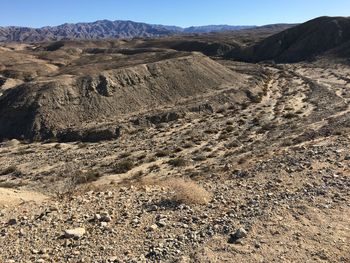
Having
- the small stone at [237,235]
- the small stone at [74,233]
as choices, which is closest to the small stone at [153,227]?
the small stone at [74,233]

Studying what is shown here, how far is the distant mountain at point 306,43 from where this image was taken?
100438 mm

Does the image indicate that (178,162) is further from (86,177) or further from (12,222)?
(12,222)

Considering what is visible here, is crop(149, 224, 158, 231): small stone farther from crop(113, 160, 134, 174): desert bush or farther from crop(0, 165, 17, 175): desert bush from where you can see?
crop(0, 165, 17, 175): desert bush

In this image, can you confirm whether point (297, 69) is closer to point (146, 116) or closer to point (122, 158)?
point (146, 116)

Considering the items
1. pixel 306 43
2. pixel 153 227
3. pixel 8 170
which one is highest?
pixel 153 227

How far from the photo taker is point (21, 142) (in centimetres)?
4216

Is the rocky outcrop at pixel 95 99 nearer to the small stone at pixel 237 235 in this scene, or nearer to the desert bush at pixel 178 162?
the desert bush at pixel 178 162

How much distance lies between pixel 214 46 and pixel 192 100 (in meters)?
80.4

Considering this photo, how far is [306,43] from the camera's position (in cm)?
10706

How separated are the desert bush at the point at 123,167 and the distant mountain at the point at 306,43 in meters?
69.9

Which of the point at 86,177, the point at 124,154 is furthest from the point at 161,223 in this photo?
the point at 124,154

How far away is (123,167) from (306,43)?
8619 cm

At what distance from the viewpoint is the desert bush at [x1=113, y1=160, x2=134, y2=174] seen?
29.7 meters

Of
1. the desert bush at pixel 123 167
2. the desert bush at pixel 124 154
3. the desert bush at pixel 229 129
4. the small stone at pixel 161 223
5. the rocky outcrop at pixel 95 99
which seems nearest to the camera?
the small stone at pixel 161 223
